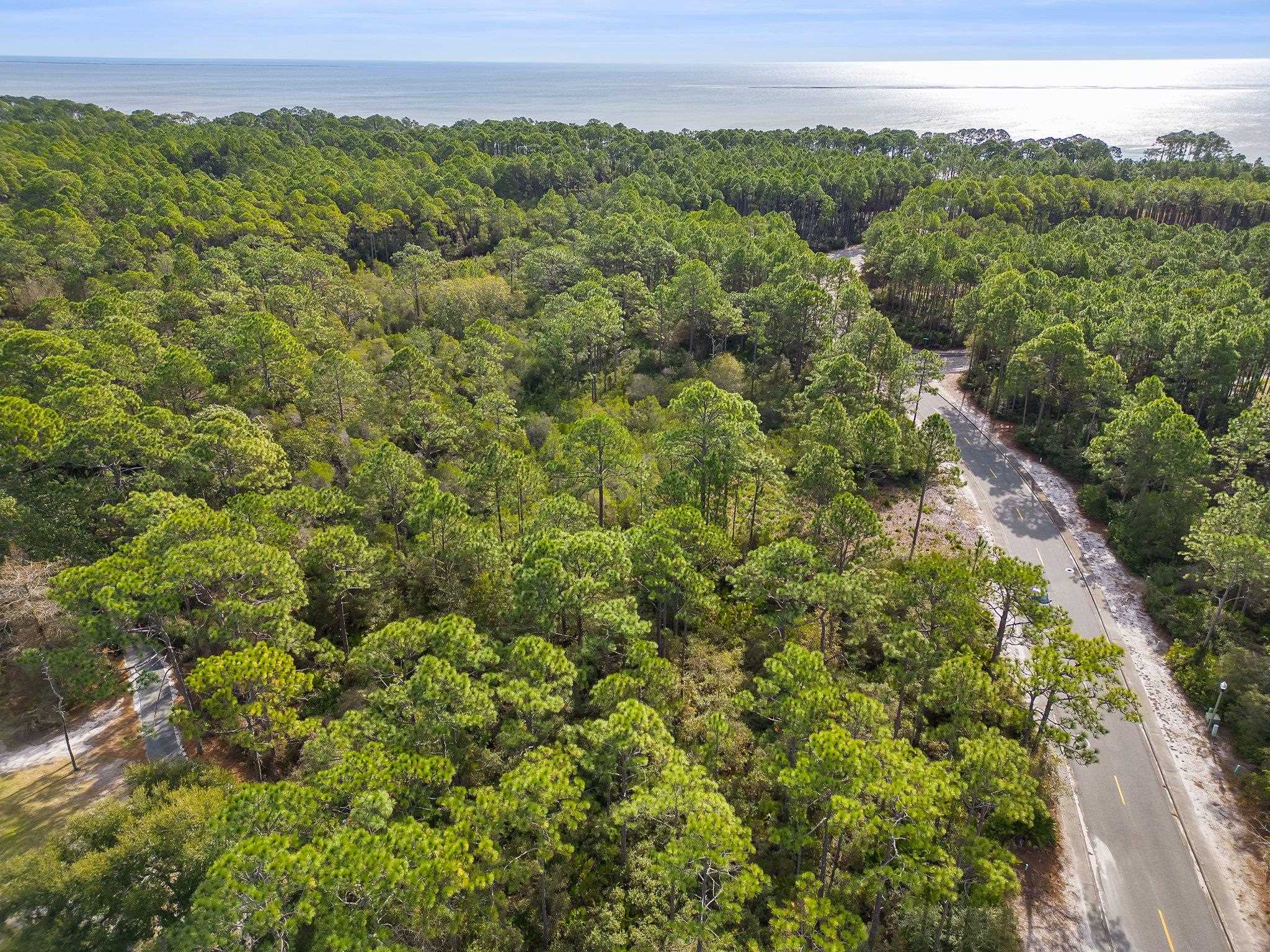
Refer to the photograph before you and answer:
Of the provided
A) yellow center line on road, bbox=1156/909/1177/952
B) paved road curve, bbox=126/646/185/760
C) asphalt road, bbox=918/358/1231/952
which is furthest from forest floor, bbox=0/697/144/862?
yellow center line on road, bbox=1156/909/1177/952

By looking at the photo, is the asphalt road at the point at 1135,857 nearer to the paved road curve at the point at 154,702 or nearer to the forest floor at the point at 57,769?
the paved road curve at the point at 154,702

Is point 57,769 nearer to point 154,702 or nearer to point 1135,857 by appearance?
point 154,702

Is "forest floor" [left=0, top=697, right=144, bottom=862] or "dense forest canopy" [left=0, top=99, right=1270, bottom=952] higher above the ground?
"dense forest canopy" [left=0, top=99, right=1270, bottom=952]

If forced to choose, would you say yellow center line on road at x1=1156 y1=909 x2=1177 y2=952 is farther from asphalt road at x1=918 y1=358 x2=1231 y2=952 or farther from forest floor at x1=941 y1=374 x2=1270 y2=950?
forest floor at x1=941 y1=374 x2=1270 y2=950

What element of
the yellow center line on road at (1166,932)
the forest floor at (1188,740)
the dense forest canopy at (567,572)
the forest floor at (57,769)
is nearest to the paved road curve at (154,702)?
the forest floor at (57,769)

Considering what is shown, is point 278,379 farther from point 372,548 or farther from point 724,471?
point 724,471

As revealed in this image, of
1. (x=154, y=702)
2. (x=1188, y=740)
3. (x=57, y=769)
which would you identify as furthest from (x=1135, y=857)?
(x=57, y=769)

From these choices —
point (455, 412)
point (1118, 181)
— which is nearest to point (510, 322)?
point (455, 412)

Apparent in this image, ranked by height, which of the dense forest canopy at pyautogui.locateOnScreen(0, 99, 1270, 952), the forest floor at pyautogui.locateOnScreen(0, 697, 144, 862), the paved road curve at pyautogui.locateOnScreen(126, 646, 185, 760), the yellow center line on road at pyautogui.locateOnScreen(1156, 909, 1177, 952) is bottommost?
the yellow center line on road at pyautogui.locateOnScreen(1156, 909, 1177, 952)
